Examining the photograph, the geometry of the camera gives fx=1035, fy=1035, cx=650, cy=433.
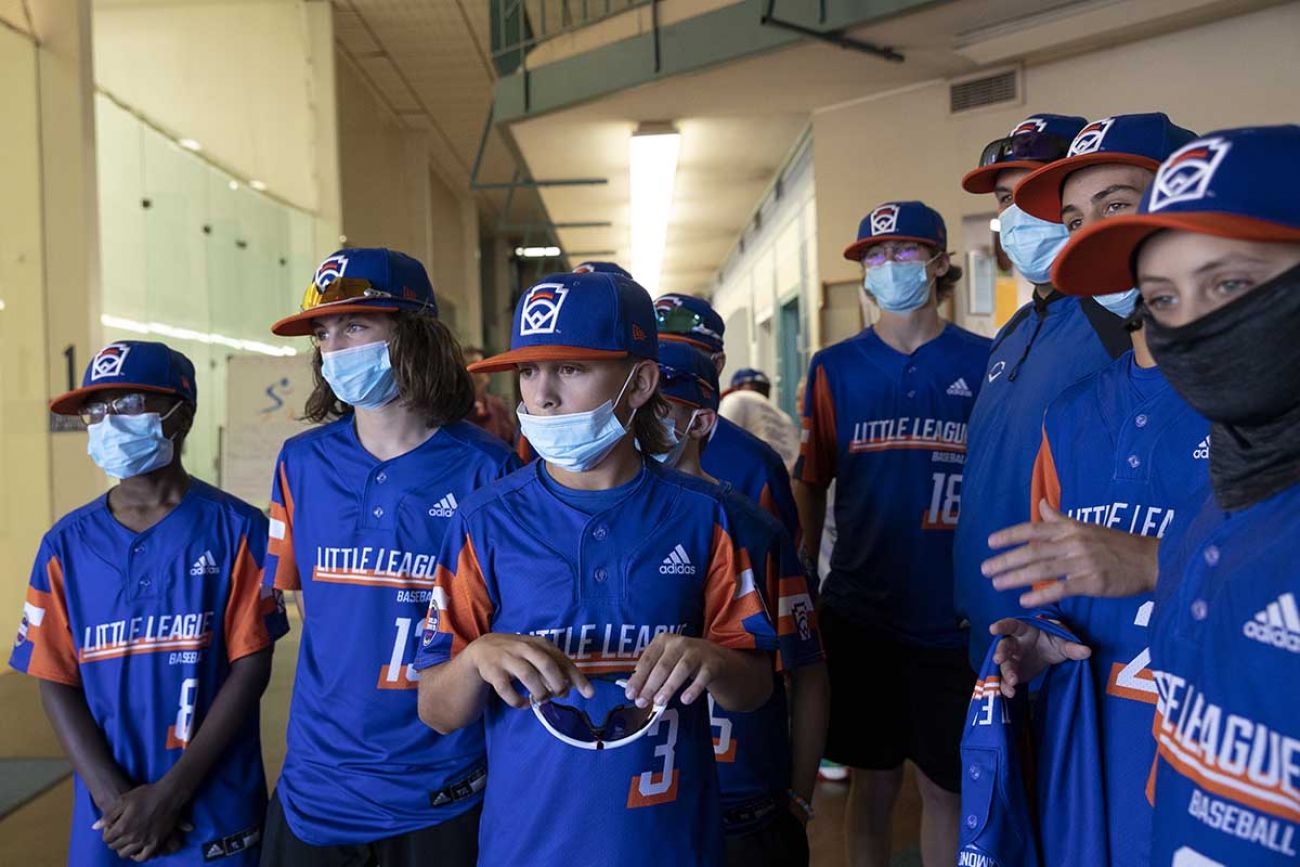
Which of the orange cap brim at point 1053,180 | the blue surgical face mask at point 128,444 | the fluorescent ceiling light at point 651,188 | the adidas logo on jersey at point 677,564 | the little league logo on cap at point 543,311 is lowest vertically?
the adidas logo on jersey at point 677,564

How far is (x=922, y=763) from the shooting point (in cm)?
305

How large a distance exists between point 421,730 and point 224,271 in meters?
7.69

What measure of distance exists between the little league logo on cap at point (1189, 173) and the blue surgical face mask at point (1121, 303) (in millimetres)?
766

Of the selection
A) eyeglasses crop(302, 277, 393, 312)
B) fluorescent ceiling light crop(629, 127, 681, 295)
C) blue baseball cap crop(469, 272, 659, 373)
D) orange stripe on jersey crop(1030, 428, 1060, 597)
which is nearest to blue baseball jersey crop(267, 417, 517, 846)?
eyeglasses crop(302, 277, 393, 312)

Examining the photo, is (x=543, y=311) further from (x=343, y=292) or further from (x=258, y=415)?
(x=258, y=415)

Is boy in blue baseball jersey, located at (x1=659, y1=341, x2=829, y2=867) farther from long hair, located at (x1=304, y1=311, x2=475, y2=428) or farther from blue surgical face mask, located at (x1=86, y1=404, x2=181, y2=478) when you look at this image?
blue surgical face mask, located at (x1=86, y1=404, x2=181, y2=478)

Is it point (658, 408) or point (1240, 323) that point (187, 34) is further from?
point (1240, 323)

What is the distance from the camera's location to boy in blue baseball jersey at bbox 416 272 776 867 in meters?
1.67

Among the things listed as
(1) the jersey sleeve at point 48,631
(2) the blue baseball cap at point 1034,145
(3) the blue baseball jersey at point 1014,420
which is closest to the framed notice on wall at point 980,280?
(2) the blue baseball cap at point 1034,145

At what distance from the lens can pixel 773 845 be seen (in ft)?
7.41

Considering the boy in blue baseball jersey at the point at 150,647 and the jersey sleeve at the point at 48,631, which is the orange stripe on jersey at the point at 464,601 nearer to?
the boy in blue baseball jersey at the point at 150,647

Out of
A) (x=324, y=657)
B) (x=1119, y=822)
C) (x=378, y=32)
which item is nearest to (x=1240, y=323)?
(x=1119, y=822)

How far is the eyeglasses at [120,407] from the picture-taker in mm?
2607

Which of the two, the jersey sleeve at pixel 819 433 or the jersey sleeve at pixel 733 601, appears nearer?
the jersey sleeve at pixel 733 601
